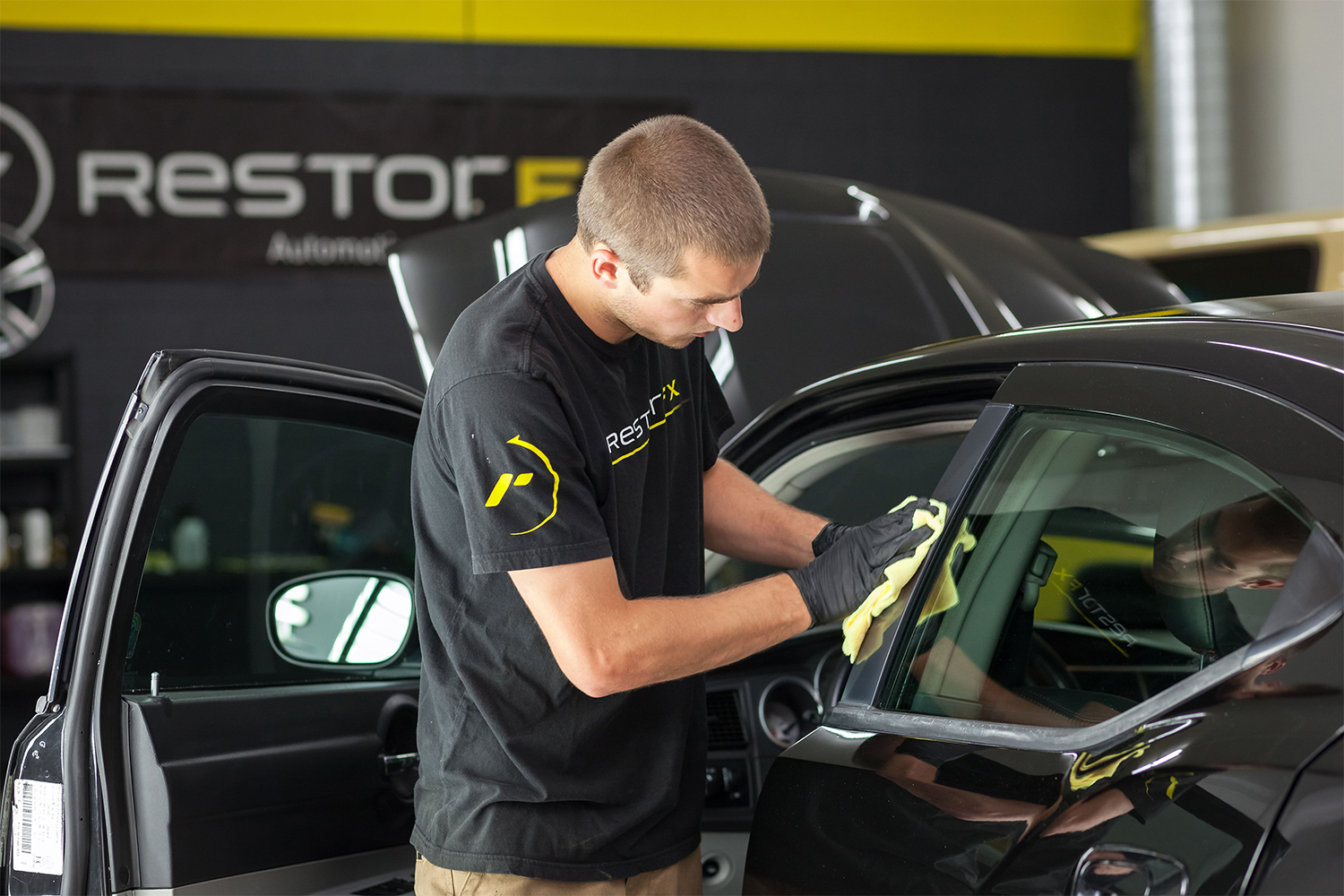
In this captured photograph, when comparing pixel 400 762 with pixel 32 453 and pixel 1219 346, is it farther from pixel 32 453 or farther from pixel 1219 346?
pixel 32 453

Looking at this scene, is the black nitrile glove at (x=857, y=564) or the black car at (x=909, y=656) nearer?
the black car at (x=909, y=656)

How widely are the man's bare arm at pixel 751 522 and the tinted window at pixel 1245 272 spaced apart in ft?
10.8

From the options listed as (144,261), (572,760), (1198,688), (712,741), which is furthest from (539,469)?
(144,261)

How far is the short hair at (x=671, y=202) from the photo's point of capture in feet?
4.35

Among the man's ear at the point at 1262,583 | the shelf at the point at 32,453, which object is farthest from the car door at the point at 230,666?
the shelf at the point at 32,453

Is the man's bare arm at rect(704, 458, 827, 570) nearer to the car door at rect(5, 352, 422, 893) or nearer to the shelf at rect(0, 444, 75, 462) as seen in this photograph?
the car door at rect(5, 352, 422, 893)

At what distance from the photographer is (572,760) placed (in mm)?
1423

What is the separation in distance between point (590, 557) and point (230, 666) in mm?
741

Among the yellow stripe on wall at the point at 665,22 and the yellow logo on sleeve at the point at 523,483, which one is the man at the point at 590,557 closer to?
the yellow logo on sleeve at the point at 523,483

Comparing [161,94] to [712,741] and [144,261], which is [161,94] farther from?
[712,741]

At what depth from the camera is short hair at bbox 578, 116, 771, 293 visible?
4.35ft

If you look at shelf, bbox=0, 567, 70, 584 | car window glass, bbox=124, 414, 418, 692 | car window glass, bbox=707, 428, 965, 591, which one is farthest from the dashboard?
shelf, bbox=0, 567, 70, 584

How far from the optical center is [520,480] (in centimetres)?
128

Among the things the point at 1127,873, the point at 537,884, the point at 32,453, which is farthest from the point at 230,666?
the point at 32,453
